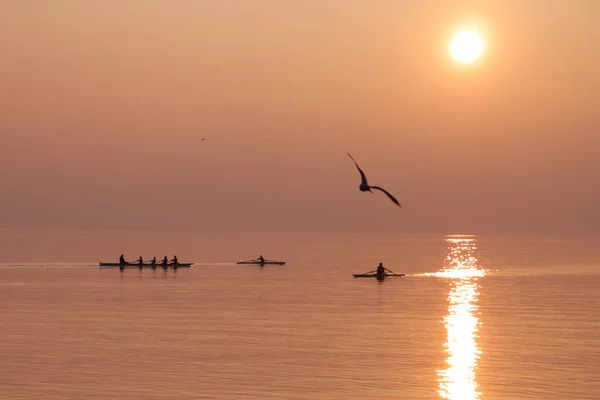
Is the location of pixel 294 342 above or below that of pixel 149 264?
below

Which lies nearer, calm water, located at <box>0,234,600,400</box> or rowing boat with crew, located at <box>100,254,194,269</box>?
calm water, located at <box>0,234,600,400</box>

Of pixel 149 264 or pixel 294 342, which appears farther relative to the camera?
pixel 149 264

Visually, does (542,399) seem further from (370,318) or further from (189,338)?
(370,318)

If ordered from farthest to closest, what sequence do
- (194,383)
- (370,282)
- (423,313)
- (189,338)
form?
(370,282) < (423,313) < (189,338) < (194,383)

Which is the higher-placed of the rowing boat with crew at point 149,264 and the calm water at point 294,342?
the rowing boat with crew at point 149,264

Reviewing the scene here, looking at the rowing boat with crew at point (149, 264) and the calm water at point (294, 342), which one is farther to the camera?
the rowing boat with crew at point (149, 264)

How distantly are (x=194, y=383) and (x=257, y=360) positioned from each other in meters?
7.74

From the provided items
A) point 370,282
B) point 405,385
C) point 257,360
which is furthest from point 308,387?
point 370,282

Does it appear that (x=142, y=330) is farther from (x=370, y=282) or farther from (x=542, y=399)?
(x=370, y=282)

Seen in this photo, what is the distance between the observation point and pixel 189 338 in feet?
208

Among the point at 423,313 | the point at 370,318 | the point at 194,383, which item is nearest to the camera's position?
the point at 194,383

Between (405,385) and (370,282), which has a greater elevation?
(370,282)

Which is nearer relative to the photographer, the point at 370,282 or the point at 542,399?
the point at 542,399

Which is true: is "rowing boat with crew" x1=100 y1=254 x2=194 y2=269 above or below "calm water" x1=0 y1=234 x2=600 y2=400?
above
